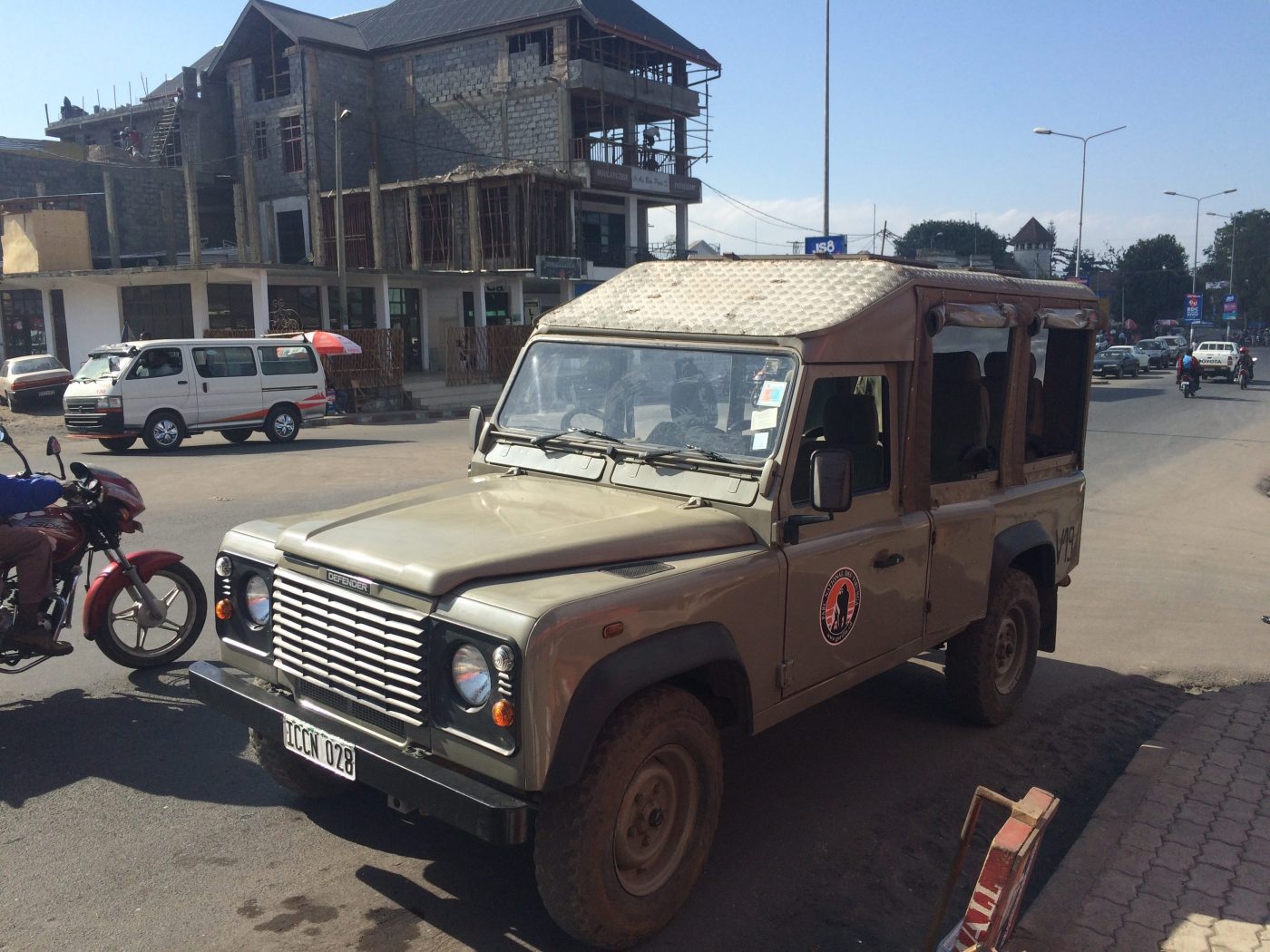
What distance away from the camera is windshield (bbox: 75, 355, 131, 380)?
18.2 meters

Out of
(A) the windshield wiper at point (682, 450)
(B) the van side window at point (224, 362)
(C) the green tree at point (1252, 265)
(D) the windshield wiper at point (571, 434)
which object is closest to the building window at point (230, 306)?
(B) the van side window at point (224, 362)

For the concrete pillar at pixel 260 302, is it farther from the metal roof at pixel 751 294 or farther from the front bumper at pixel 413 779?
the front bumper at pixel 413 779

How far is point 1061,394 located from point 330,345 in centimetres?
2008

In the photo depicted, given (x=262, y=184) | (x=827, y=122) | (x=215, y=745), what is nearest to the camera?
(x=215, y=745)

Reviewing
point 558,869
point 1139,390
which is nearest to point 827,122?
point 1139,390

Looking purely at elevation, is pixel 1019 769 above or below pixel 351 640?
below

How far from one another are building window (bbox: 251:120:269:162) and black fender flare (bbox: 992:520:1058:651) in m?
46.0

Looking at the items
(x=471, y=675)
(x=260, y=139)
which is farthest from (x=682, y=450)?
(x=260, y=139)

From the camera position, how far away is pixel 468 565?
10.4 feet

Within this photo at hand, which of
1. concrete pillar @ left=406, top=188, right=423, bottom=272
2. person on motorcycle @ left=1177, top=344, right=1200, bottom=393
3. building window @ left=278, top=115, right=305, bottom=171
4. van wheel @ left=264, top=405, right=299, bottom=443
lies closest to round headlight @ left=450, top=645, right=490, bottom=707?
van wheel @ left=264, top=405, right=299, bottom=443

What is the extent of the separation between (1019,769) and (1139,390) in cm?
3533

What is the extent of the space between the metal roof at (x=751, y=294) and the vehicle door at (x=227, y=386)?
51.9ft

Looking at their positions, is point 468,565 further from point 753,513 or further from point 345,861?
point 345,861

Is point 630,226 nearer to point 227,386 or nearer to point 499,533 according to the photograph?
point 227,386
